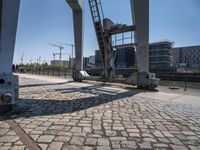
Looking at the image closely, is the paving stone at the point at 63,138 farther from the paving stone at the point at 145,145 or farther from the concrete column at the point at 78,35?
the concrete column at the point at 78,35

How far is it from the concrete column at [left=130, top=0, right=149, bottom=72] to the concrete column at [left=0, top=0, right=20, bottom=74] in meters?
7.26

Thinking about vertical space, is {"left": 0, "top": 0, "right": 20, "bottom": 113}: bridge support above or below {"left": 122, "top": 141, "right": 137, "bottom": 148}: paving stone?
above

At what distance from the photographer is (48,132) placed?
4430 millimetres

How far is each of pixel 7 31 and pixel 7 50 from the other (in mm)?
516

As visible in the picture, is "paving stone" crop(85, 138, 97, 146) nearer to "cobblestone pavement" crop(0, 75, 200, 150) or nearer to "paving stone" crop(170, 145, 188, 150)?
"cobblestone pavement" crop(0, 75, 200, 150)

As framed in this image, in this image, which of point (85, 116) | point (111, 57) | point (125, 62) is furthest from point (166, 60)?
point (85, 116)

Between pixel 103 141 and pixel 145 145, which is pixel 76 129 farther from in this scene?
pixel 145 145

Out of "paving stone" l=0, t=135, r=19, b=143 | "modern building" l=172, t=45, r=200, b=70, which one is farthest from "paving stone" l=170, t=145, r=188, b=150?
"modern building" l=172, t=45, r=200, b=70

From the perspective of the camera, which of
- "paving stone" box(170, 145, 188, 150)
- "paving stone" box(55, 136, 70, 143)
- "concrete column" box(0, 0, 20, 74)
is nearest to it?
"paving stone" box(170, 145, 188, 150)

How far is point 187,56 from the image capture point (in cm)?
11256

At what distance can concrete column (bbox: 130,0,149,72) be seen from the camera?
38.5ft

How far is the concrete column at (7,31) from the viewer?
5.89 meters

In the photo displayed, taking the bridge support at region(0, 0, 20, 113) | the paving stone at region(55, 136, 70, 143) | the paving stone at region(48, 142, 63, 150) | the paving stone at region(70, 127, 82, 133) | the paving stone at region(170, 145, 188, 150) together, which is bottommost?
the paving stone at region(170, 145, 188, 150)

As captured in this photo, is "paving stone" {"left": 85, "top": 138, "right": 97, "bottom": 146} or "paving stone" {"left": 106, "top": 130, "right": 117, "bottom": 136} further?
"paving stone" {"left": 106, "top": 130, "right": 117, "bottom": 136}
